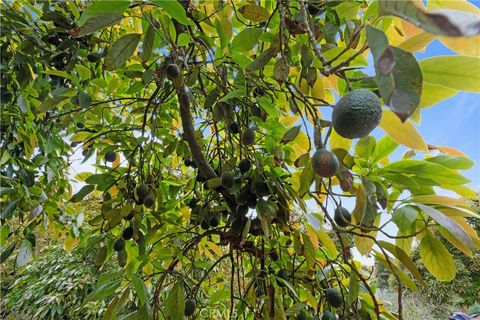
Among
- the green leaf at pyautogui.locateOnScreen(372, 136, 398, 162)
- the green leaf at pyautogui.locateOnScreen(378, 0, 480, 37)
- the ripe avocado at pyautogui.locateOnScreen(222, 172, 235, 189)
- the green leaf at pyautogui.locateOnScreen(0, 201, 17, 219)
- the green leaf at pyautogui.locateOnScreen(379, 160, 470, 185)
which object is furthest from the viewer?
the green leaf at pyautogui.locateOnScreen(0, 201, 17, 219)

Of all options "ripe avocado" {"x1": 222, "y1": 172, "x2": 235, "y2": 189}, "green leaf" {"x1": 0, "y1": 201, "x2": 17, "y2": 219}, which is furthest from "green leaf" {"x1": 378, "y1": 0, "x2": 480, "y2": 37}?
"green leaf" {"x1": 0, "y1": 201, "x2": 17, "y2": 219}

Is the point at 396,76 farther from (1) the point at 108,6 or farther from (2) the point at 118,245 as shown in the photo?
(2) the point at 118,245

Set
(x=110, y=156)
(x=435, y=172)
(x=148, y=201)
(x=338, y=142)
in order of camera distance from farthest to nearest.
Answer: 1. (x=110, y=156)
2. (x=148, y=201)
3. (x=338, y=142)
4. (x=435, y=172)

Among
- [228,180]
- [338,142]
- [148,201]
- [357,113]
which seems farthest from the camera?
[148,201]

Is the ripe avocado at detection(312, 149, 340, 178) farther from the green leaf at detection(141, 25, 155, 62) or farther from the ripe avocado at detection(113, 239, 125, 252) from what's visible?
the ripe avocado at detection(113, 239, 125, 252)

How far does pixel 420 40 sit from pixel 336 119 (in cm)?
12

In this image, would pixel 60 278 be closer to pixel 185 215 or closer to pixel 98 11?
pixel 185 215

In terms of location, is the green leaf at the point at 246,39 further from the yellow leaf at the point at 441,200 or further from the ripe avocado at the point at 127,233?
the ripe avocado at the point at 127,233

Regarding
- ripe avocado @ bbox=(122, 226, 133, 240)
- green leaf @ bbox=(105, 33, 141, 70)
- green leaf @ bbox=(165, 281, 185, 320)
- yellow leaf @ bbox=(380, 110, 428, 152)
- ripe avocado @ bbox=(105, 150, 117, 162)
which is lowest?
green leaf @ bbox=(165, 281, 185, 320)

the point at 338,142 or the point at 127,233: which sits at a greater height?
the point at 338,142

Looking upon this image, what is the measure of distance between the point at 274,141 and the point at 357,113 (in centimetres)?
56

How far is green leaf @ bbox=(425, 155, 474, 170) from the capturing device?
569 millimetres

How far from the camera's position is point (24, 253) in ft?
3.71

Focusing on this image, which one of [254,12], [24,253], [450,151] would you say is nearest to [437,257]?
[450,151]
